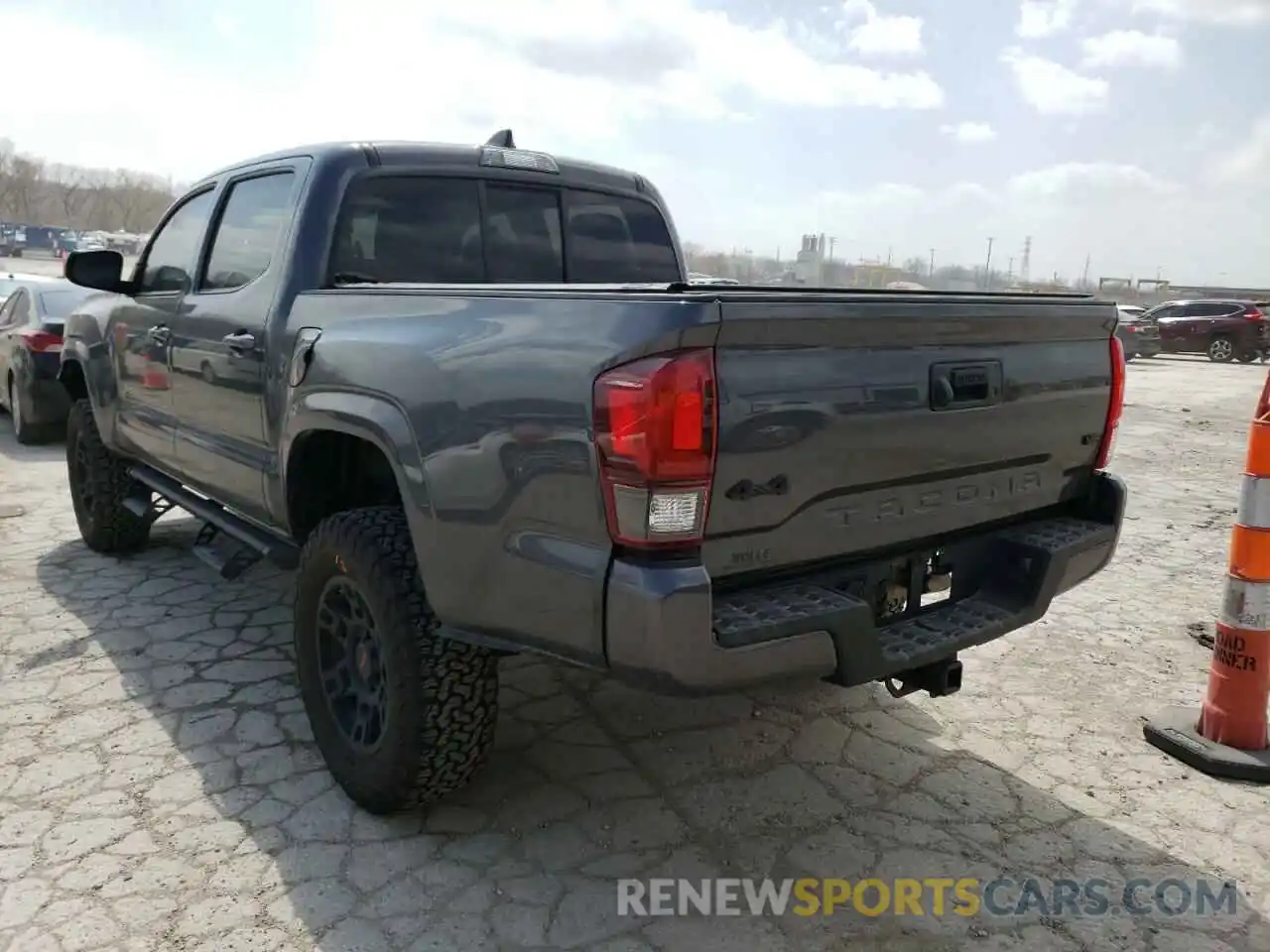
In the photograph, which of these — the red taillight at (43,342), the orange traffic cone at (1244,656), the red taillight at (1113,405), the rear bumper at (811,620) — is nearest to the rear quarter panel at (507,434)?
the rear bumper at (811,620)

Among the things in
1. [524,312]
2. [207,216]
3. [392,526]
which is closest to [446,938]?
[392,526]

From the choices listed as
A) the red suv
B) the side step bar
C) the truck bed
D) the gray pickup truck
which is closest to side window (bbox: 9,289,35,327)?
the side step bar

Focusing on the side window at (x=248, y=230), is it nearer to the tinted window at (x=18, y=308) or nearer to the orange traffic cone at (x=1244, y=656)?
the orange traffic cone at (x=1244, y=656)

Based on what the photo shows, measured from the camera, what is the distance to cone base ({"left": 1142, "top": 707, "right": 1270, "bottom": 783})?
329 centimetres

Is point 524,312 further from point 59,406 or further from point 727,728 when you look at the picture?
point 59,406

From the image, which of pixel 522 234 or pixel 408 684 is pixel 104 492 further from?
pixel 408 684

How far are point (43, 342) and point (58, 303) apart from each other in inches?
23.5

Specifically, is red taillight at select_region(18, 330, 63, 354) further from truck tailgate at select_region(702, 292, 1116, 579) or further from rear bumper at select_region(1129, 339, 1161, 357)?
rear bumper at select_region(1129, 339, 1161, 357)

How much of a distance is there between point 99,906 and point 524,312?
1895 millimetres

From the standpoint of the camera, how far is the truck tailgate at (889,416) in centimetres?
217

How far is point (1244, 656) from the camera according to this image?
336 cm

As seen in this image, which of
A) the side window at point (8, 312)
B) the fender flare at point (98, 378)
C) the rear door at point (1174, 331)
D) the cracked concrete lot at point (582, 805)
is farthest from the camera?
the rear door at point (1174, 331)

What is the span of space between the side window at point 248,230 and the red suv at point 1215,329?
27.3m

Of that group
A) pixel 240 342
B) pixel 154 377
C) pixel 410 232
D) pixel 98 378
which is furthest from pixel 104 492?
pixel 410 232
